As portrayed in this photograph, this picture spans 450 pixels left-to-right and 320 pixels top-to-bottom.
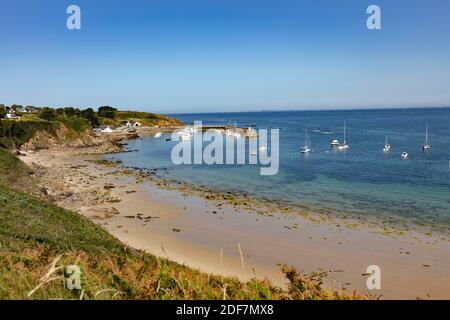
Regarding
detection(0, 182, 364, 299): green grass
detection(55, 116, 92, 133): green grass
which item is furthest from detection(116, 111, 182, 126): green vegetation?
detection(0, 182, 364, 299): green grass

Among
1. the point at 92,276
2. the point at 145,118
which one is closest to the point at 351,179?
the point at 92,276

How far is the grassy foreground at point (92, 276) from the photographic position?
5.58 meters

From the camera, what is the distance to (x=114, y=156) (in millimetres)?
70688

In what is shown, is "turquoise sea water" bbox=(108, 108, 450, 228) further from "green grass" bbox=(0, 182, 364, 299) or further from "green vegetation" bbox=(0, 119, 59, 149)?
"green grass" bbox=(0, 182, 364, 299)

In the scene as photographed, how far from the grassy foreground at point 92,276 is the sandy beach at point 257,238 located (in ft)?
17.3

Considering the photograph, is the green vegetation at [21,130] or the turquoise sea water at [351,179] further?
the green vegetation at [21,130]

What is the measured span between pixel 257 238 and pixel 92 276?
64.9ft

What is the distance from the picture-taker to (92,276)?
271 inches

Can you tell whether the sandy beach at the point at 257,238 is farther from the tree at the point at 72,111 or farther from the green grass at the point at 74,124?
the tree at the point at 72,111

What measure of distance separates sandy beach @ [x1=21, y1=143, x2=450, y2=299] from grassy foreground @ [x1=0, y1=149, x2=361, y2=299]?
5.28 m

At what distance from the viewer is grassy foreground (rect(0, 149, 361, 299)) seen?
558cm

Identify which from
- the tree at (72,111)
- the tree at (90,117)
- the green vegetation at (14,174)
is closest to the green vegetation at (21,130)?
the green vegetation at (14,174)
